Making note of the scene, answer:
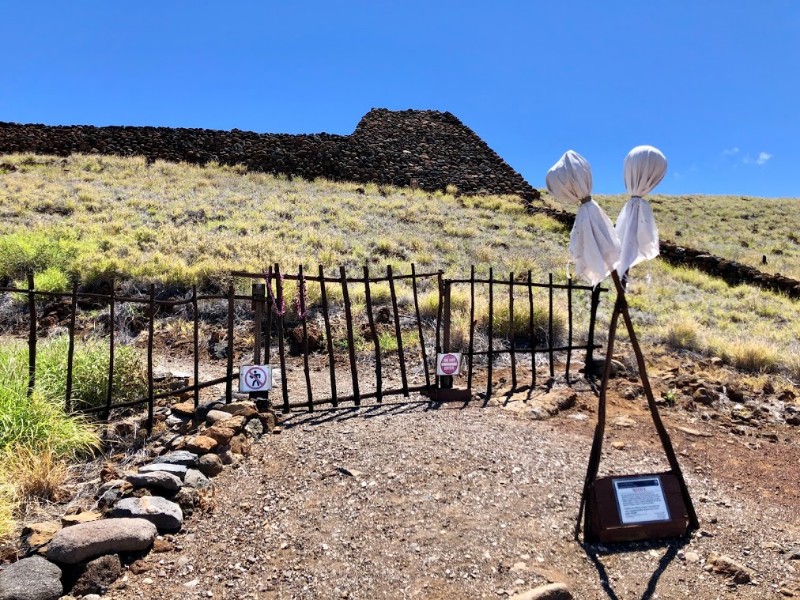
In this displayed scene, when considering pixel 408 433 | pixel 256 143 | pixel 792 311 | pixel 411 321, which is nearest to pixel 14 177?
pixel 256 143

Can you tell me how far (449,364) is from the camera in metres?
6.96

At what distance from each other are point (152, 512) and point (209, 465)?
2.73 ft

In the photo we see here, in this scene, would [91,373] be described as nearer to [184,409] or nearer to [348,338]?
[184,409]

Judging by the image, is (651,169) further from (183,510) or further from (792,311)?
(792,311)

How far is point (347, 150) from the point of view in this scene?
26641 millimetres

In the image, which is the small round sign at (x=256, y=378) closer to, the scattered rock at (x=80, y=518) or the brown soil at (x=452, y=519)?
the brown soil at (x=452, y=519)

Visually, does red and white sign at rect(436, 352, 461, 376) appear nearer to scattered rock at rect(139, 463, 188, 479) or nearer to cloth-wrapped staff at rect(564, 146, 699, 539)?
cloth-wrapped staff at rect(564, 146, 699, 539)

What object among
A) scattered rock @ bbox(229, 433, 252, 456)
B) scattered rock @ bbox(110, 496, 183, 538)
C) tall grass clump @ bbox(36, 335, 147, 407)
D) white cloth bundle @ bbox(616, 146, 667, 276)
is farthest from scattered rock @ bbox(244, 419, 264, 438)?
white cloth bundle @ bbox(616, 146, 667, 276)

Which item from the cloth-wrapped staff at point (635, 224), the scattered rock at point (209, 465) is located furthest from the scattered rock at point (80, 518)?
the cloth-wrapped staff at point (635, 224)

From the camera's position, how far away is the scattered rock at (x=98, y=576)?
3.24 m

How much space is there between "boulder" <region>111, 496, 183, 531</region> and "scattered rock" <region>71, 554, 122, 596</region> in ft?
1.39

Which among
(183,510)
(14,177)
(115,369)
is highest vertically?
(14,177)

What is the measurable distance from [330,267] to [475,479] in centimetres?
871

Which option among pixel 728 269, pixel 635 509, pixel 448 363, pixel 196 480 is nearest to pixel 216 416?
pixel 196 480
